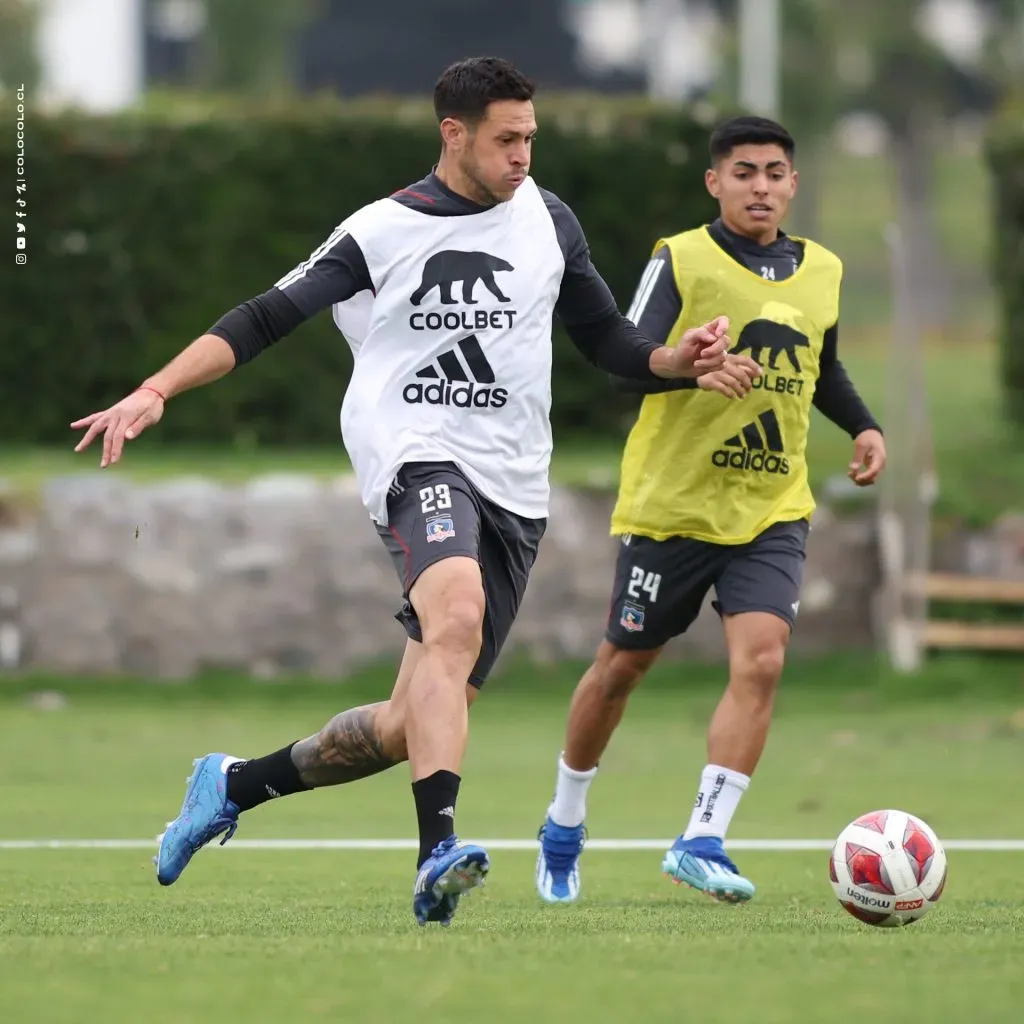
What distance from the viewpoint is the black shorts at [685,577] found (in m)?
7.48

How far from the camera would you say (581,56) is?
5809 centimetres

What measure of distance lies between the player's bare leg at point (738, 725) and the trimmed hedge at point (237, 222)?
8820 millimetres

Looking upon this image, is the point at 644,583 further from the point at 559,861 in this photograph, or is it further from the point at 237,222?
the point at 237,222

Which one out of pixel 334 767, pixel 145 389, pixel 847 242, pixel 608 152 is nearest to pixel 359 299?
pixel 145 389

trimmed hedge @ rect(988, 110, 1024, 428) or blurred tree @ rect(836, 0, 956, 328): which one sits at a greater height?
blurred tree @ rect(836, 0, 956, 328)

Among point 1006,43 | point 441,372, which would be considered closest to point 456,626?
point 441,372

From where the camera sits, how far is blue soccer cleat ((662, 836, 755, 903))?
688cm

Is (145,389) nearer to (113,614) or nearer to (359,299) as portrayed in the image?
(359,299)

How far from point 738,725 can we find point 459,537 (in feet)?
5.05

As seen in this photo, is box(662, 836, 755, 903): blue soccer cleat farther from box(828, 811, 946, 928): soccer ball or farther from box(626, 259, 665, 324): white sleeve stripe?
box(626, 259, 665, 324): white sleeve stripe

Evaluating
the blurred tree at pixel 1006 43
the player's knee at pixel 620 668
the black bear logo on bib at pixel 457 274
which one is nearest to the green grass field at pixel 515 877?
the player's knee at pixel 620 668

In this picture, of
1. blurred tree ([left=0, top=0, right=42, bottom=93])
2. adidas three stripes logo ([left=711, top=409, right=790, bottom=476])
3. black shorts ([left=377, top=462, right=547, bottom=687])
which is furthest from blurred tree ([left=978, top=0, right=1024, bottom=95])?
black shorts ([left=377, top=462, right=547, bottom=687])

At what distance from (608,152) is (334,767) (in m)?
10.2

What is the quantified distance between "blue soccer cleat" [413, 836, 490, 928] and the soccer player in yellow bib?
1683 mm
